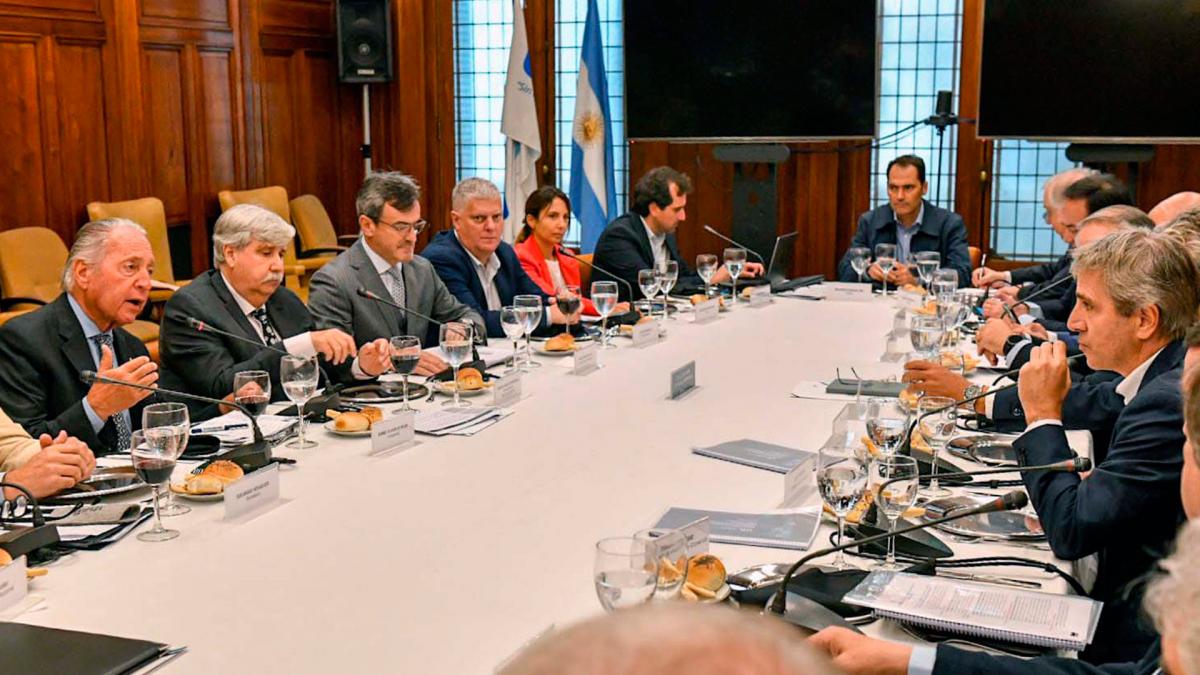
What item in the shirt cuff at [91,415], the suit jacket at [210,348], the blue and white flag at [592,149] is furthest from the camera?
the blue and white flag at [592,149]

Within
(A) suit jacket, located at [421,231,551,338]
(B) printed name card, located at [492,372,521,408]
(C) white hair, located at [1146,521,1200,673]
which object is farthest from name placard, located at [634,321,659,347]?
(C) white hair, located at [1146,521,1200,673]

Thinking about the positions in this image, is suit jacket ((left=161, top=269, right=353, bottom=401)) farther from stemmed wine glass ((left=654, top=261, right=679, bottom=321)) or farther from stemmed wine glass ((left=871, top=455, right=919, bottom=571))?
stemmed wine glass ((left=871, top=455, right=919, bottom=571))

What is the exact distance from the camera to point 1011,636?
5.99 feet

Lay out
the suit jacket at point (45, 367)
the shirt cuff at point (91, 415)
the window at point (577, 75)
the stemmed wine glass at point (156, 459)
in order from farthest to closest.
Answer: the window at point (577, 75) → the suit jacket at point (45, 367) → the shirt cuff at point (91, 415) → the stemmed wine glass at point (156, 459)

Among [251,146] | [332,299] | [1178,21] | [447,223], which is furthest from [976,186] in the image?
[332,299]

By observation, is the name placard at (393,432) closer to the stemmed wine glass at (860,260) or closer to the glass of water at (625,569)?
the glass of water at (625,569)

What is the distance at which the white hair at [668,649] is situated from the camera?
0.53 metres

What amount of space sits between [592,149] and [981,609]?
253 inches

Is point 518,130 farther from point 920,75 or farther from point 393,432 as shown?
point 393,432

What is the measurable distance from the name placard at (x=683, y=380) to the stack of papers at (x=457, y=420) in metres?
0.46

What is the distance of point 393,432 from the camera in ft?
9.55

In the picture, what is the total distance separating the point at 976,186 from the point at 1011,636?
20.8 feet

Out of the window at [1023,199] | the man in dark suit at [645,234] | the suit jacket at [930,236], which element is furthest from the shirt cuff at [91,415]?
the window at [1023,199]

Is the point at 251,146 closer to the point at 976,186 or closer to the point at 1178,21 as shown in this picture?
the point at 976,186
